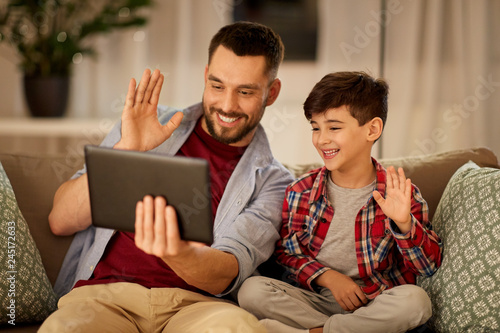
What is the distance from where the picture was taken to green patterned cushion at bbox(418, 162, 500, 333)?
1.48m

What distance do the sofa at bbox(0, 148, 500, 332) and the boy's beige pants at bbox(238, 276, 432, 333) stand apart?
11 centimetres

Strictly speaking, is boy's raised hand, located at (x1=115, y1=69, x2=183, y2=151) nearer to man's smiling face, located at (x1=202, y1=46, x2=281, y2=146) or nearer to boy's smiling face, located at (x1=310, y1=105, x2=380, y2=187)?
man's smiling face, located at (x1=202, y1=46, x2=281, y2=146)

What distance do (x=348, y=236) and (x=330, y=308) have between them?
0.72ft

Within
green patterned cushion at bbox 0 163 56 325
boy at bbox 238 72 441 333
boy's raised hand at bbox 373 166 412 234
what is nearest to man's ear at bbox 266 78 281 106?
boy at bbox 238 72 441 333

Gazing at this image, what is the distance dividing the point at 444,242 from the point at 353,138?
396 mm

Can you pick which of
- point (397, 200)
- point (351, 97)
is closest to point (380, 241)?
point (397, 200)

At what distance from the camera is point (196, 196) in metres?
1.20

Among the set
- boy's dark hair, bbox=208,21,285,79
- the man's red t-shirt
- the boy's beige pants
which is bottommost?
the boy's beige pants

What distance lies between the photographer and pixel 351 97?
1.70 metres

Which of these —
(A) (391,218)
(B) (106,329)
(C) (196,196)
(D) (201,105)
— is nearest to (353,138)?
(A) (391,218)

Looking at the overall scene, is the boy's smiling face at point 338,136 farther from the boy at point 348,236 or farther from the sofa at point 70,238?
the sofa at point 70,238

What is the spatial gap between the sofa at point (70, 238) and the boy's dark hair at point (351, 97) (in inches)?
13.1

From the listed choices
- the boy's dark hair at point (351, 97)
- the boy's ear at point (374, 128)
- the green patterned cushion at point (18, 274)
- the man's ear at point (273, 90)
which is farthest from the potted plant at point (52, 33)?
the boy's ear at point (374, 128)

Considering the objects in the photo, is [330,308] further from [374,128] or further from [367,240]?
[374,128]
